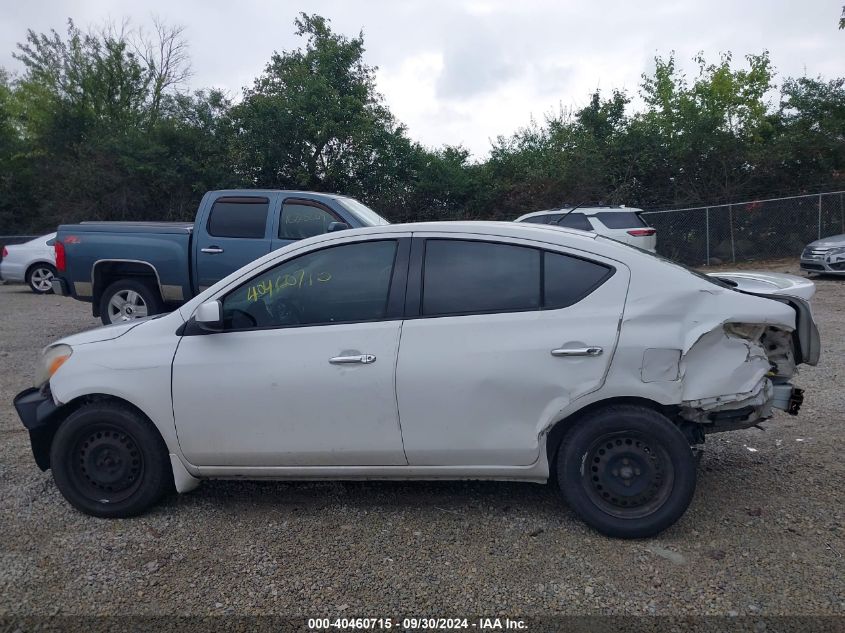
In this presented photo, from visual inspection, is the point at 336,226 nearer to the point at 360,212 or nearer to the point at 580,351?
the point at 360,212

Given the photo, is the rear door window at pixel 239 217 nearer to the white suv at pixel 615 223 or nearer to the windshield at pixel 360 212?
the windshield at pixel 360 212

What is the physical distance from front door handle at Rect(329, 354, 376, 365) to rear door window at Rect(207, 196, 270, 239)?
5636 millimetres

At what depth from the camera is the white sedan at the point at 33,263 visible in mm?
17109

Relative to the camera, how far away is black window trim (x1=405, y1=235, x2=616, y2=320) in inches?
155

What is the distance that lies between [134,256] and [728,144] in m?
17.1

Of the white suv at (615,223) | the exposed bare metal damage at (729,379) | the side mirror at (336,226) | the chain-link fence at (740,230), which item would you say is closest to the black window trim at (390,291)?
the exposed bare metal damage at (729,379)

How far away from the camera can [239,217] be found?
30.7ft

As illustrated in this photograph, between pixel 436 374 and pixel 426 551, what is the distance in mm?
915

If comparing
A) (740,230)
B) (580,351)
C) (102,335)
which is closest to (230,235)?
(102,335)

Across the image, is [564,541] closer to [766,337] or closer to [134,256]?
[766,337]

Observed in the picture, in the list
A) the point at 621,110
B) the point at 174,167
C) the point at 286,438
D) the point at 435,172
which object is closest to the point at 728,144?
the point at 621,110

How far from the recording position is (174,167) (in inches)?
854

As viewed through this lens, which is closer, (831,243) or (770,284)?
(770,284)

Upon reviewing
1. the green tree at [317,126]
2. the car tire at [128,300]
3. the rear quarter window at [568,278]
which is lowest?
the car tire at [128,300]
